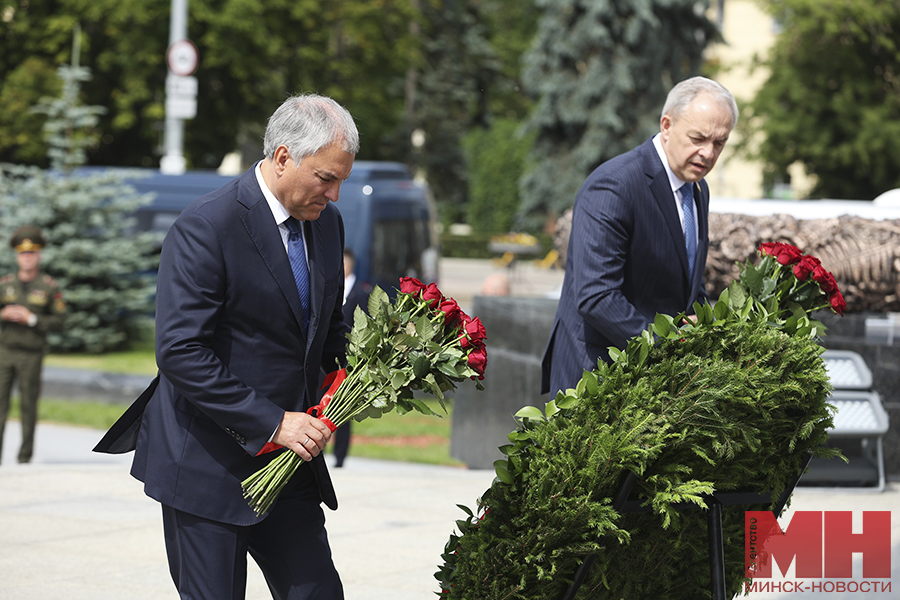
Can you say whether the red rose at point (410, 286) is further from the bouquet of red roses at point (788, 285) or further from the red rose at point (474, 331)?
the bouquet of red roses at point (788, 285)

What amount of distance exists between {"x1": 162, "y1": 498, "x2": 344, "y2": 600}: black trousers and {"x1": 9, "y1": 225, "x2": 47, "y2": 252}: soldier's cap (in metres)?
7.58

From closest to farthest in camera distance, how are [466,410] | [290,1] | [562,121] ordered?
[466,410]
[290,1]
[562,121]

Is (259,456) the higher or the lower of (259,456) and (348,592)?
the higher

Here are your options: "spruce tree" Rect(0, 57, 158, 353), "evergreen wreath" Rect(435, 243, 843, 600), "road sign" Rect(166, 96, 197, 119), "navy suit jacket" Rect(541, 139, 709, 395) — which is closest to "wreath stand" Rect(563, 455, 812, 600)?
"evergreen wreath" Rect(435, 243, 843, 600)

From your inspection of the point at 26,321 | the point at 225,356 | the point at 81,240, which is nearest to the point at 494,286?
the point at 26,321

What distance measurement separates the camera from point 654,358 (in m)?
3.00

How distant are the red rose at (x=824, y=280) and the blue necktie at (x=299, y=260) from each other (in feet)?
5.29

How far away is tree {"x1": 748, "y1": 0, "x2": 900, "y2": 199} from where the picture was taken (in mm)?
29703

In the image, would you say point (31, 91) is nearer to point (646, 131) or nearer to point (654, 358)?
point (646, 131)

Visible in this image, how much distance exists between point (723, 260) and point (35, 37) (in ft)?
76.1

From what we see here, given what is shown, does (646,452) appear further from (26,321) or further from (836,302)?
(26,321)

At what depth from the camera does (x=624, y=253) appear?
3754 mm

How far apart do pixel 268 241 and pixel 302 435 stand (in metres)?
0.54

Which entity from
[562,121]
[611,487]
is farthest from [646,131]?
[611,487]
